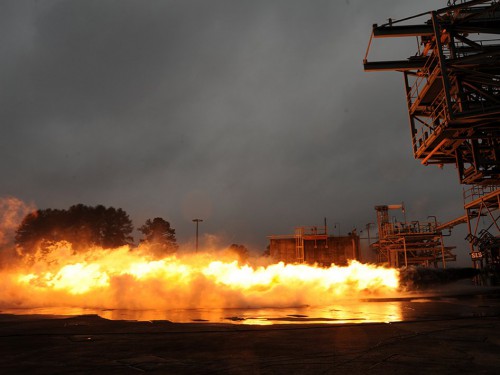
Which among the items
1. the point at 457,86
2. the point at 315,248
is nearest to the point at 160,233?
the point at 315,248

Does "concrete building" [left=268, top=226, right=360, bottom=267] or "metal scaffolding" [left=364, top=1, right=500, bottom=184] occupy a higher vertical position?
"metal scaffolding" [left=364, top=1, right=500, bottom=184]

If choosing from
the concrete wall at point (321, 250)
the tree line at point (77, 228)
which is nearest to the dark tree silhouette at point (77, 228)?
the tree line at point (77, 228)

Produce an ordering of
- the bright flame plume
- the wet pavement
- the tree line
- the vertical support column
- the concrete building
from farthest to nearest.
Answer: the tree line → the concrete building → the bright flame plume → the vertical support column → the wet pavement

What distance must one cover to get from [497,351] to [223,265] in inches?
672

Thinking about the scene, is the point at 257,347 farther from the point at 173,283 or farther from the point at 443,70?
the point at 443,70

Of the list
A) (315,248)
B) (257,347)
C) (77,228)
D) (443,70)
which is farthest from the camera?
(77,228)

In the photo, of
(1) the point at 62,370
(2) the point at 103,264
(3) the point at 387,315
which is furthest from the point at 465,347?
(2) the point at 103,264

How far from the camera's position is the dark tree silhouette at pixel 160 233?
81875 mm

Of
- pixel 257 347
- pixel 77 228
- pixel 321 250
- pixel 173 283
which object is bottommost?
pixel 257 347

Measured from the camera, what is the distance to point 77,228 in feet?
240

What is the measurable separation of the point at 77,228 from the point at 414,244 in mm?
60325

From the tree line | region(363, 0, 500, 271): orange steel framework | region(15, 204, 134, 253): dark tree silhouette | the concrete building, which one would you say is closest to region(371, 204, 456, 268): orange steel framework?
the concrete building

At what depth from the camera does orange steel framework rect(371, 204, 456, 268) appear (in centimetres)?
4345

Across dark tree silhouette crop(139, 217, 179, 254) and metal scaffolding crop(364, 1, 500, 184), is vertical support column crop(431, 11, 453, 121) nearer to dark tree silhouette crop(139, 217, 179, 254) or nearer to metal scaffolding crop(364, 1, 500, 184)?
metal scaffolding crop(364, 1, 500, 184)
